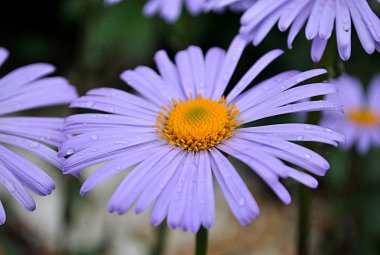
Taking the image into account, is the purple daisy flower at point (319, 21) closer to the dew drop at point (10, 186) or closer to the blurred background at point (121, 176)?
the blurred background at point (121, 176)

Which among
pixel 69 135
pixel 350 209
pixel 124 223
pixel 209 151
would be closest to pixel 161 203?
pixel 209 151

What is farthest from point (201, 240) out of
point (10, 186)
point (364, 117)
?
point (364, 117)

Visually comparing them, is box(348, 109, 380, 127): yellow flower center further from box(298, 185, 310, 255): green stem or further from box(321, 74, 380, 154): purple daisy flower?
box(298, 185, 310, 255): green stem

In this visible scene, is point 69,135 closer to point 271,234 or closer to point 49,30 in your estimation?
point 271,234

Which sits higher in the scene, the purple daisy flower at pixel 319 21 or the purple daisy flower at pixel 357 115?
the purple daisy flower at pixel 357 115

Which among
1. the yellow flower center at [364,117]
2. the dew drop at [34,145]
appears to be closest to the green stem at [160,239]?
the dew drop at [34,145]

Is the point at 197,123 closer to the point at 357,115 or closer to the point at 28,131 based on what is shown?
the point at 28,131

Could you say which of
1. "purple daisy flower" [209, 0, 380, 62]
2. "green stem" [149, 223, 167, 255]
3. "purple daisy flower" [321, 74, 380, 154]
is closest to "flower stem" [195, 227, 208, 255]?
"purple daisy flower" [209, 0, 380, 62]
